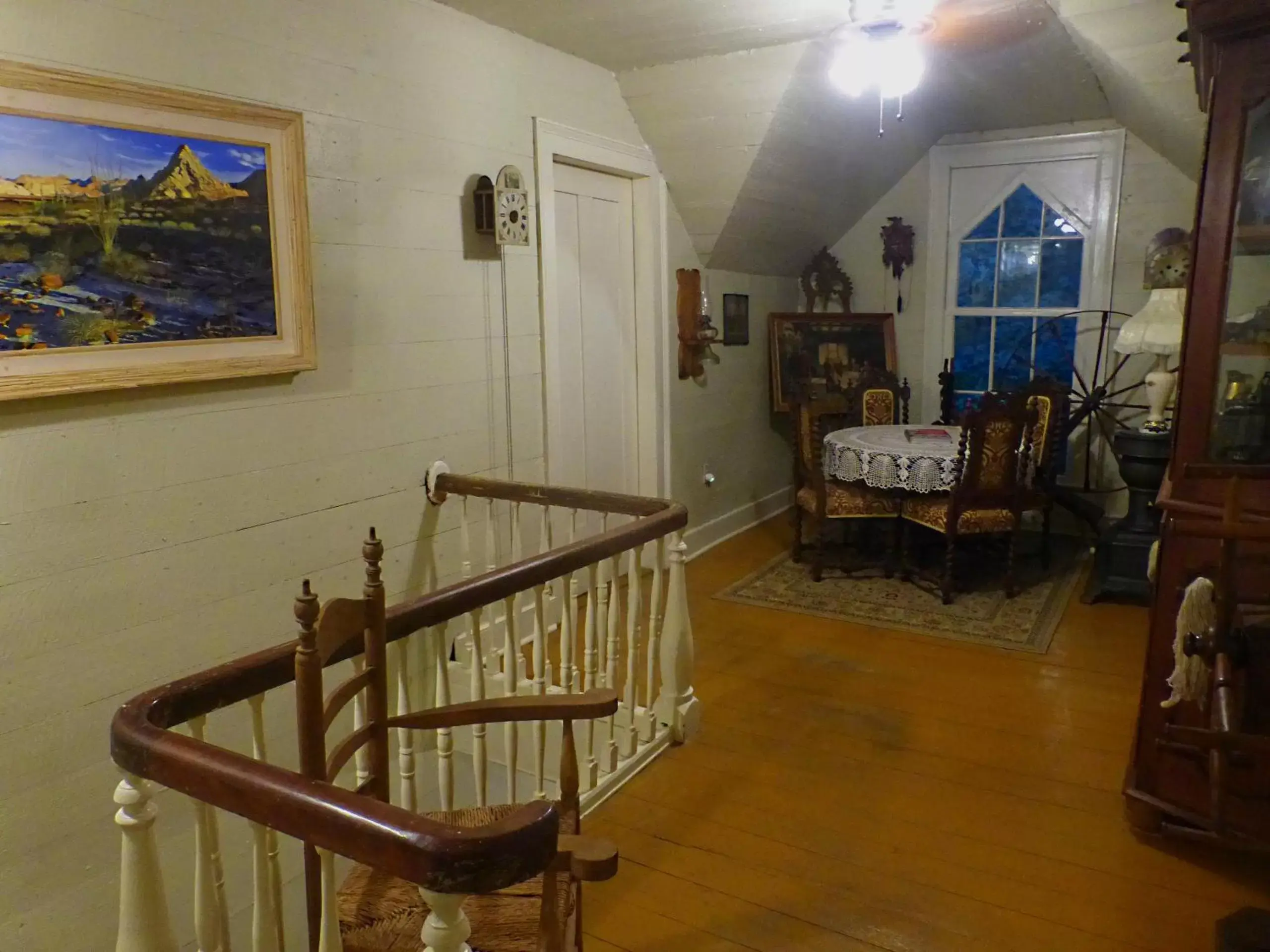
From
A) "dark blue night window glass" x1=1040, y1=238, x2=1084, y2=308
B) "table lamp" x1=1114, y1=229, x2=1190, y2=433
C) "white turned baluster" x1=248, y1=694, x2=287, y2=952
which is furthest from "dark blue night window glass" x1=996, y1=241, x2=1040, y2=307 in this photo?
"white turned baluster" x1=248, y1=694, x2=287, y2=952

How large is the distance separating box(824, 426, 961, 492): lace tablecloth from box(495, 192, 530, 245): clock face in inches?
75.2

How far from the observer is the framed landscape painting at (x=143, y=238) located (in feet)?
6.59

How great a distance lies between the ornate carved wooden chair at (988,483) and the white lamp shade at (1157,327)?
0.51m

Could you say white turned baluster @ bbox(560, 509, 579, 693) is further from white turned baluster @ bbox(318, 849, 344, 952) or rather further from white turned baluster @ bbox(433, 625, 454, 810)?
white turned baluster @ bbox(318, 849, 344, 952)

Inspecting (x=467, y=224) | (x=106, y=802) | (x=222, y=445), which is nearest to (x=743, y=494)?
(x=467, y=224)

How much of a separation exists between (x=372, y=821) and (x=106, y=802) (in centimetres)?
161

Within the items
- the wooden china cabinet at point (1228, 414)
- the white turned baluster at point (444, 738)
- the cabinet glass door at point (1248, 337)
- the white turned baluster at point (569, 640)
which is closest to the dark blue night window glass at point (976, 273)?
the wooden china cabinet at point (1228, 414)

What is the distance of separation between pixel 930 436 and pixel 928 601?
88 cm

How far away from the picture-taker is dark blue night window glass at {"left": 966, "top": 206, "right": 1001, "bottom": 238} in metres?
5.54

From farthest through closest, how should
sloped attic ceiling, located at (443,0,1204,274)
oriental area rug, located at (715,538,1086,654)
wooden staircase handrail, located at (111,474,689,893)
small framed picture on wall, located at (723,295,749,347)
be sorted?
small framed picture on wall, located at (723,295,749,347) → oriental area rug, located at (715,538,1086,654) → sloped attic ceiling, located at (443,0,1204,274) → wooden staircase handrail, located at (111,474,689,893)

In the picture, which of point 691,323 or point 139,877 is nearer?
point 139,877

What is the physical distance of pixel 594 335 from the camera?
4262mm

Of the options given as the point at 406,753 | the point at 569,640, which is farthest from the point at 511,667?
the point at 406,753

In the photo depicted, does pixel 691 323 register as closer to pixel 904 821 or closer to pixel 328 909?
pixel 904 821
